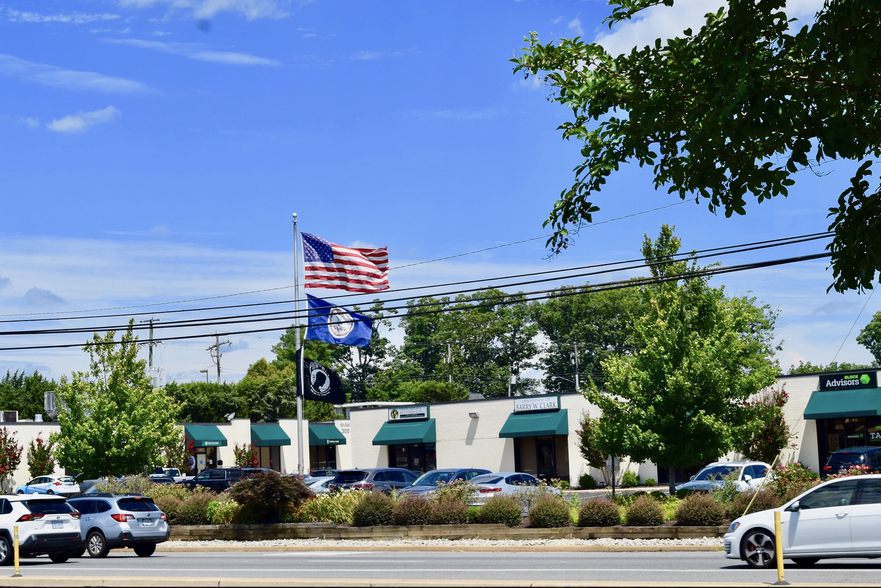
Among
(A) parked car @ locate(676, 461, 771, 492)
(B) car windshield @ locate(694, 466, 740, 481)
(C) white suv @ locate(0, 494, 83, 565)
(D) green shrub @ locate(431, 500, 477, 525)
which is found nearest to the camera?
(C) white suv @ locate(0, 494, 83, 565)

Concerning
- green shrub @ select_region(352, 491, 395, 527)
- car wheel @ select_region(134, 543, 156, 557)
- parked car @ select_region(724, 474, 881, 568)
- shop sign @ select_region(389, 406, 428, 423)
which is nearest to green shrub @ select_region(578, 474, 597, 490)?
shop sign @ select_region(389, 406, 428, 423)

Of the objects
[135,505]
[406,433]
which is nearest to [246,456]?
[406,433]

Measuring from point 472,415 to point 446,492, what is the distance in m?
26.9

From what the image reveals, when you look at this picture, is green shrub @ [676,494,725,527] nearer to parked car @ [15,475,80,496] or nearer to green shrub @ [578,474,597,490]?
green shrub @ [578,474,597,490]

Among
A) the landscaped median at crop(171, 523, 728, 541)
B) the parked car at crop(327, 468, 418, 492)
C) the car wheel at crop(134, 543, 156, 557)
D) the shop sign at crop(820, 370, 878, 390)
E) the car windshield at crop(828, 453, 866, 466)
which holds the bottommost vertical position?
the car wheel at crop(134, 543, 156, 557)

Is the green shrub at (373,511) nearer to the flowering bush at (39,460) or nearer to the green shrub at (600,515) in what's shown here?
the green shrub at (600,515)

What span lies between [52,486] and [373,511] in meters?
29.0

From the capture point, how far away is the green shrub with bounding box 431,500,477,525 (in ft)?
85.6

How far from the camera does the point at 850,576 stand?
14.6m

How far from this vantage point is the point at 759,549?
651 inches

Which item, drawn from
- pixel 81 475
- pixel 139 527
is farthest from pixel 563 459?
pixel 139 527

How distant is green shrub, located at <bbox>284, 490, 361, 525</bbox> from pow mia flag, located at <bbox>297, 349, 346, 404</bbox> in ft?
28.8

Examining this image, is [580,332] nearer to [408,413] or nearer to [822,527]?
[408,413]

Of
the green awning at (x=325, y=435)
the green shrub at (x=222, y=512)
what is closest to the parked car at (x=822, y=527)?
the green shrub at (x=222, y=512)
